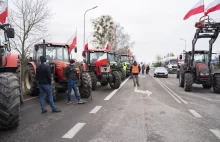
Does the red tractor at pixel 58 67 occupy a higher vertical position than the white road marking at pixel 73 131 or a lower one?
higher

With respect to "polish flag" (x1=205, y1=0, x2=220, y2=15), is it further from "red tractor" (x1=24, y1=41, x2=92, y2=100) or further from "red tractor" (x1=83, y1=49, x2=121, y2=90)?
"red tractor" (x1=24, y1=41, x2=92, y2=100)

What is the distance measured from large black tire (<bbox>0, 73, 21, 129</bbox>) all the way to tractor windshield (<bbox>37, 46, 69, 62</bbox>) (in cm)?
496

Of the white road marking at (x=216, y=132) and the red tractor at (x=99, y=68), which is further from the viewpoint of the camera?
the red tractor at (x=99, y=68)

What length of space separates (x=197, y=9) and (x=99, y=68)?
6463 millimetres

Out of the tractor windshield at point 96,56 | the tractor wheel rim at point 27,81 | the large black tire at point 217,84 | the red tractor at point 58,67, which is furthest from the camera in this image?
the tractor windshield at point 96,56

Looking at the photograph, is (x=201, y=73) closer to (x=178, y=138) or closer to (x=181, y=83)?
(x=181, y=83)

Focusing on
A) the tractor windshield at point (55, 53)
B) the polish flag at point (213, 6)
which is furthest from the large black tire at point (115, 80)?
the polish flag at point (213, 6)

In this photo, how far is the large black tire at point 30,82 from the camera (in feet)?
35.1

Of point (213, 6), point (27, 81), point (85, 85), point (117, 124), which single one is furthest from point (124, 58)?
point (117, 124)

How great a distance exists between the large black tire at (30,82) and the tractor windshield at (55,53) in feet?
3.04

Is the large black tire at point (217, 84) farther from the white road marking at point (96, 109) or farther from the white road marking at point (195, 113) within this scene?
the white road marking at point (96, 109)

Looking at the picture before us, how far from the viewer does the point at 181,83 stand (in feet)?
56.1

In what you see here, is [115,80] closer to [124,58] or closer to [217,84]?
[217,84]

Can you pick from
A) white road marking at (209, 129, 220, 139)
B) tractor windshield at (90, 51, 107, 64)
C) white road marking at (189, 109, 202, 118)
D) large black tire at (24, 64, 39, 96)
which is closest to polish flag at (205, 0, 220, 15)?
tractor windshield at (90, 51, 107, 64)
